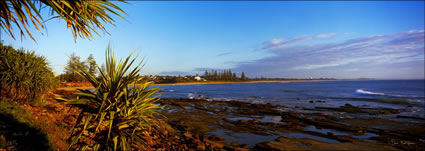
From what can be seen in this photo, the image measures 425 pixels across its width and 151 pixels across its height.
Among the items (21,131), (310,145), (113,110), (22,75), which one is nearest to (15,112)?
(21,131)

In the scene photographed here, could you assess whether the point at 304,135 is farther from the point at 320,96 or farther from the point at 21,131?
the point at 320,96

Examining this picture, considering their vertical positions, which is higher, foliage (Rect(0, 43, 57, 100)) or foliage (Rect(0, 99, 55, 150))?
foliage (Rect(0, 43, 57, 100))

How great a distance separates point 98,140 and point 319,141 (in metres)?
9.18

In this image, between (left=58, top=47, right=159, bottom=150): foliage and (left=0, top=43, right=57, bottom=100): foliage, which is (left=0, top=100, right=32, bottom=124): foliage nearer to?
(left=0, top=43, right=57, bottom=100): foliage

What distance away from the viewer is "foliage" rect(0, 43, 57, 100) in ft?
29.1

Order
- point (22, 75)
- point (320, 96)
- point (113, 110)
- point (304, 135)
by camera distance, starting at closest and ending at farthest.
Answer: point (113, 110) < point (22, 75) < point (304, 135) < point (320, 96)

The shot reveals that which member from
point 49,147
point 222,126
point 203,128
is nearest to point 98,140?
point 49,147

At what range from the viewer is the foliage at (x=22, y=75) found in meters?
8.88

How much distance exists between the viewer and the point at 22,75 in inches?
358

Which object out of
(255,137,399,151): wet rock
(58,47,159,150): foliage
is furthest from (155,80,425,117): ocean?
(255,137,399,151): wet rock

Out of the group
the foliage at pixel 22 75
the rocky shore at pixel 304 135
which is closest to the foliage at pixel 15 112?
the foliage at pixel 22 75

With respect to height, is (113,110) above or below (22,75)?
below

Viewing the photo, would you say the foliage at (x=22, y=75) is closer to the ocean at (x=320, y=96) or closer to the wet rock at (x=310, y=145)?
the ocean at (x=320, y=96)

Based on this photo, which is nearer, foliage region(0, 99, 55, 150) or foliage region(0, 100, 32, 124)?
foliage region(0, 99, 55, 150)
